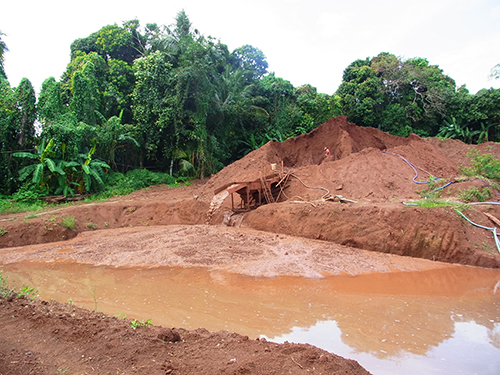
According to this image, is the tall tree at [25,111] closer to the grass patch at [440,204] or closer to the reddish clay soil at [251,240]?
the reddish clay soil at [251,240]

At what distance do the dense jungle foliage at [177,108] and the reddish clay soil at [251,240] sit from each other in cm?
298

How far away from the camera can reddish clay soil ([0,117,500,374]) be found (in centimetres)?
281

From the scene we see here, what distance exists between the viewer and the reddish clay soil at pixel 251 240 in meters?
2.81

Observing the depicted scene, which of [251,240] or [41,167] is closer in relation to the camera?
[251,240]

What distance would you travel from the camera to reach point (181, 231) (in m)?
10.5

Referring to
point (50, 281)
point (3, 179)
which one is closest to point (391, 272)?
point (50, 281)

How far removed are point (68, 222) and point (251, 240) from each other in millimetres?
6081

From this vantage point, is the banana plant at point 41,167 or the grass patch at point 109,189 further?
the banana plant at point 41,167

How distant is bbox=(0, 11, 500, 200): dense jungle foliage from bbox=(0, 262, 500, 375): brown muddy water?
29.0 ft

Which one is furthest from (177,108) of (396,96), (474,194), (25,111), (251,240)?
(396,96)

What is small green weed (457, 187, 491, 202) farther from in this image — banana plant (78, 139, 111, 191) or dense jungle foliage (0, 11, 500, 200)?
banana plant (78, 139, 111, 191)

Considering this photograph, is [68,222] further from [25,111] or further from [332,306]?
[332,306]

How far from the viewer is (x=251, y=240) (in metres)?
9.47

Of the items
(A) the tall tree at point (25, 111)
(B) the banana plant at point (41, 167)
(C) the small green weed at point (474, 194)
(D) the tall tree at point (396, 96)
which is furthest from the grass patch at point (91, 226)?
(D) the tall tree at point (396, 96)
